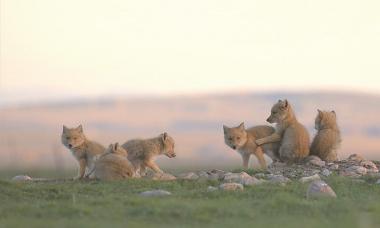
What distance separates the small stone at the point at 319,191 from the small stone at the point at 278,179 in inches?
69.3

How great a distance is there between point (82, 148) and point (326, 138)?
6250mm

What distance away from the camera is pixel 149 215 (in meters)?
14.4

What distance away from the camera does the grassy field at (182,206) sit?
1341 cm

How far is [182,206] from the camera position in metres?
14.8

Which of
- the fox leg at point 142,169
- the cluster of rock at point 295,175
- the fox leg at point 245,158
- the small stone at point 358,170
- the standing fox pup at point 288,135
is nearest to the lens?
the cluster of rock at point 295,175

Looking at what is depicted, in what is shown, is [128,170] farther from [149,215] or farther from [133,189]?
[149,215]

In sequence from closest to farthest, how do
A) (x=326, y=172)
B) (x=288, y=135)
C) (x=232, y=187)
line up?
(x=232, y=187) < (x=326, y=172) < (x=288, y=135)

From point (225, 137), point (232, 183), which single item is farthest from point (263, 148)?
point (232, 183)

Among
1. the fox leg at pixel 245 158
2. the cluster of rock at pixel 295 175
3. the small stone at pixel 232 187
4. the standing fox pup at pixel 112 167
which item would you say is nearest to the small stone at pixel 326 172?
the cluster of rock at pixel 295 175

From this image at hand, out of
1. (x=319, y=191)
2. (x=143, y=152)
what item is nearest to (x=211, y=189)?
(x=319, y=191)

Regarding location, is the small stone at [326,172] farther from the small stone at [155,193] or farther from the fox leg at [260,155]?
the small stone at [155,193]

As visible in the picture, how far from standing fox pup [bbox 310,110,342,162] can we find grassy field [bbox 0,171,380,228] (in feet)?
10.1

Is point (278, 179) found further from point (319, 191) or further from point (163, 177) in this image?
point (163, 177)

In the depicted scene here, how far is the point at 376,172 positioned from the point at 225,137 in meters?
4.21
